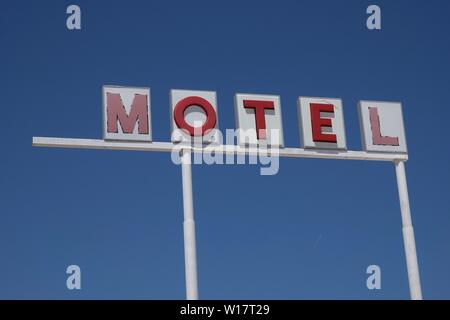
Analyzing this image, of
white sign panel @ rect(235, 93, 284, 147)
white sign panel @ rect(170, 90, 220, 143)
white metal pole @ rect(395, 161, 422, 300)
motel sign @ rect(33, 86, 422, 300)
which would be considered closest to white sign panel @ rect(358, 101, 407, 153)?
motel sign @ rect(33, 86, 422, 300)

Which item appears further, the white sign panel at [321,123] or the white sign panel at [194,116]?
the white sign panel at [321,123]

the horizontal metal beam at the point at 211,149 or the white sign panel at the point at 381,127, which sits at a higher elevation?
the white sign panel at the point at 381,127

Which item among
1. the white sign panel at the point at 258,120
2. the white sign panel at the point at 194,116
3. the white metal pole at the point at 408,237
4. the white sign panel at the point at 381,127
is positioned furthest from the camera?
the white sign panel at the point at 381,127

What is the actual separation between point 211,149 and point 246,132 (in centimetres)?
115

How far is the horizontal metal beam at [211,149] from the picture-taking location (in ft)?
81.2

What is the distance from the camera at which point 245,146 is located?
85.3 feet

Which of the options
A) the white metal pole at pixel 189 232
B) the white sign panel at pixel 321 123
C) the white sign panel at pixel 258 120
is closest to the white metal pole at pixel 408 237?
the white sign panel at pixel 321 123

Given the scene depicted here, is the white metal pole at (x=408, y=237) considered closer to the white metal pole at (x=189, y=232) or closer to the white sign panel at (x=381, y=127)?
the white sign panel at (x=381, y=127)

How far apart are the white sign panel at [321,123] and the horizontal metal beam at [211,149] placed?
9.6 inches

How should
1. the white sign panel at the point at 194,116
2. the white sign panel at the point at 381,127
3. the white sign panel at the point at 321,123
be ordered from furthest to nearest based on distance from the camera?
the white sign panel at the point at 381,127 → the white sign panel at the point at 321,123 → the white sign panel at the point at 194,116

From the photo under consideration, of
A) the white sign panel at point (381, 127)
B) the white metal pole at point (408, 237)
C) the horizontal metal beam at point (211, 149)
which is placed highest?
the white sign panel at point (381, 127)

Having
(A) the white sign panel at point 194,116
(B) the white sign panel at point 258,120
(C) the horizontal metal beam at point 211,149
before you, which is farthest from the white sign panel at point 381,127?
(A) the white sign panel at point 194,116
